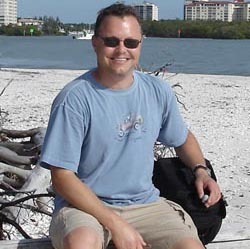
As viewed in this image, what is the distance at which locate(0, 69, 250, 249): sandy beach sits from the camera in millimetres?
5375

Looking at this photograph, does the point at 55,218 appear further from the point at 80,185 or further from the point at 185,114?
the point at 185,114

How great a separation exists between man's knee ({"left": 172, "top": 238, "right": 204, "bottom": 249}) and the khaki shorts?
2 centimetres

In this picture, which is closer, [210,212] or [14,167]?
[210,212]

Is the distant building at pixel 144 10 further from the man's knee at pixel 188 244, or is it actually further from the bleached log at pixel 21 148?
the bleached log at pixel 21 148

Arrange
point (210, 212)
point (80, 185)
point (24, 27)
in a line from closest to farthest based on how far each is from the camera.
Answer: 1. point (80, 185)
2. point (210, 212)
3. point (24, 27)

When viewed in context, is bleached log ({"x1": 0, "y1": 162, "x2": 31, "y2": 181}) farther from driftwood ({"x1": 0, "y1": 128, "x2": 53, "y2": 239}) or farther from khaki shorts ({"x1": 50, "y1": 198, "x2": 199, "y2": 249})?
khaki shorts ({"x1": 50, "y1": 198, "x2": 199, "y2": 249})

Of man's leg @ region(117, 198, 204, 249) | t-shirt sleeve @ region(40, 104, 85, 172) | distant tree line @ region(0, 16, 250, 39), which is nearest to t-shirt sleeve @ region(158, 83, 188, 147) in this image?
man's leg @ region(117, 198, 204, 249)

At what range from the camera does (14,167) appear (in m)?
4.55

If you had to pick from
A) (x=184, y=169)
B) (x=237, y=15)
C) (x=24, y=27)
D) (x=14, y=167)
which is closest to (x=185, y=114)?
(x=14, y=167)

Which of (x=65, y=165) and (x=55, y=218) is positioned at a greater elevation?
(x=65, y=165)

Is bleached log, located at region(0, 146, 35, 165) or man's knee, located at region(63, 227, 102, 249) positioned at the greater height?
man's knee, located at region(63, 227, 102, 249)

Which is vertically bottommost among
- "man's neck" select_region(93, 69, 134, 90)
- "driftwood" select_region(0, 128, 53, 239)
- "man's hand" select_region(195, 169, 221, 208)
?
"driftwood" select_region(0, 128, 53, 239)

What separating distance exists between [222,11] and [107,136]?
76.5m

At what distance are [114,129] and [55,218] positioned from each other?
15.6 inches
